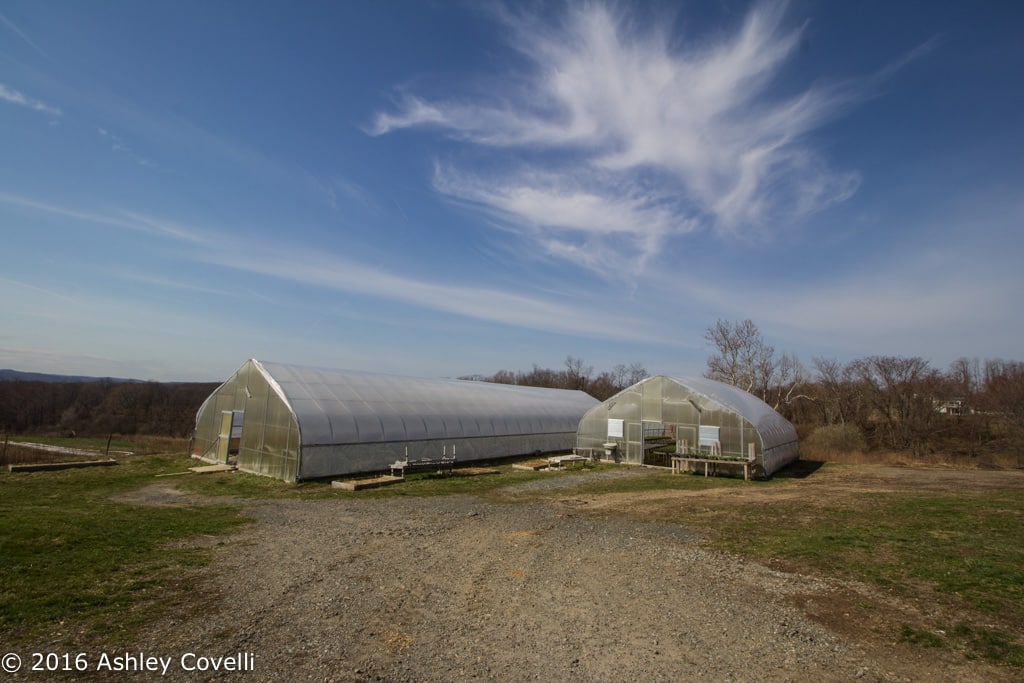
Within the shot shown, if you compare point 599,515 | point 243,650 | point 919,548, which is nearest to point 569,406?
point 599,515

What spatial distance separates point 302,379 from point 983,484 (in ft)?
109

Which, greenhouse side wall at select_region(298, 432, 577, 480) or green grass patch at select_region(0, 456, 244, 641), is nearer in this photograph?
green grass patch at select_region(0, 456, 244, 641)

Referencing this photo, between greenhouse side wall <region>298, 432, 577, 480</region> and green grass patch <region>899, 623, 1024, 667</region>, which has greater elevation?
greenhouse side wall <region>298, 432, 577, 480</region>

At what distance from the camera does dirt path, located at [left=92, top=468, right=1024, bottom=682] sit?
20.6 feet

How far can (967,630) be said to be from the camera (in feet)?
24.6


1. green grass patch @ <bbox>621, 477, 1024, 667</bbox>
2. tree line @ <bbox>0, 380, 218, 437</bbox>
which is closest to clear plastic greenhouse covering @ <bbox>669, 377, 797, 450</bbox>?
green grass patch @ <bbox>621, 477, 1024, 667</bbox>

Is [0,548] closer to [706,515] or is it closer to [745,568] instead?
[745,568]

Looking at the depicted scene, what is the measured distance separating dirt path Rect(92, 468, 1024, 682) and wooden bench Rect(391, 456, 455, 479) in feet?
30.9

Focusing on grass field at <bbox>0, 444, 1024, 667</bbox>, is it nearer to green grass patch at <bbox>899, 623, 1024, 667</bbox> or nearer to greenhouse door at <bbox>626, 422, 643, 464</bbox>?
green grass patch at <bbox>899, 623, 1024, 667</bbox>

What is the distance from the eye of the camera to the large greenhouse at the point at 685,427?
1027 inches

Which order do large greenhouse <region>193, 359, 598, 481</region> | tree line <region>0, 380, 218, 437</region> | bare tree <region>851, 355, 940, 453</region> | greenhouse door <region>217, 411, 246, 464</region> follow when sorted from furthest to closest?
tree line <region>0, 380, 218, 437</region>
bare tree <region>851, 355, 940, 453</region>
greenhouse door <region>217, 411, 246, 464</region>
large greenhouse <region>193, 359, 598, 481</region>

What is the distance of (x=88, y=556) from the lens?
31.6 feet

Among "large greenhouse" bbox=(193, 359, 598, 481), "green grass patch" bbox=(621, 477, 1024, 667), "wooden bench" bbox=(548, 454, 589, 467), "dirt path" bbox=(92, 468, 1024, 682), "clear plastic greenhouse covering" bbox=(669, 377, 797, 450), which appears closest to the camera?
"dirt path" bbox=(92, 468, 1024, 682)

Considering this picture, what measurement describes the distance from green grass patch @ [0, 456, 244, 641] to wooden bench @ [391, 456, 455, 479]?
788cm
